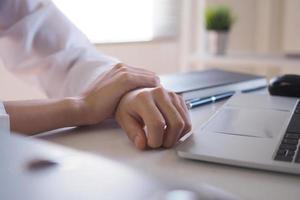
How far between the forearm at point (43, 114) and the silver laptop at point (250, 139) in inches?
6.8

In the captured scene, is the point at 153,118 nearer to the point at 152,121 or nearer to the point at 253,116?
the point at 152,121

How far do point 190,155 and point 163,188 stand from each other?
0.87 feet

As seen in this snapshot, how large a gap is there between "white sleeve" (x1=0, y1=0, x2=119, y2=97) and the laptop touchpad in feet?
1.05

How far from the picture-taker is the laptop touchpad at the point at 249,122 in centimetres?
52

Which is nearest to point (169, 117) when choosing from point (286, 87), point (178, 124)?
point (178, 124)

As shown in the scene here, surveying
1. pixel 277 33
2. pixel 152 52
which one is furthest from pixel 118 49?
pixel 277 33

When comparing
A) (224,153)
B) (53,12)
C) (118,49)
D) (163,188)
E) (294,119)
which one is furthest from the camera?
(118,49)

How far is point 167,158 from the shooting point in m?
0.46

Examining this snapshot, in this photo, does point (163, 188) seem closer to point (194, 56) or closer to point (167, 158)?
point (167, 158)

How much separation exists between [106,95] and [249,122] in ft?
0.65

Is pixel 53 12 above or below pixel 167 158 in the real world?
above

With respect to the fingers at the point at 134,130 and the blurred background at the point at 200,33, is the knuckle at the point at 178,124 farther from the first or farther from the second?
the blurred background at the point at 200,33

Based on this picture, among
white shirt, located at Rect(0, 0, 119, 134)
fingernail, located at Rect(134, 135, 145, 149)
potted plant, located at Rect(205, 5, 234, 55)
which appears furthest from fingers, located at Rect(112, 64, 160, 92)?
potted plant, located at Rect(205, 5, 234, 55)

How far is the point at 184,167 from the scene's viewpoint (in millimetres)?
435
